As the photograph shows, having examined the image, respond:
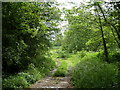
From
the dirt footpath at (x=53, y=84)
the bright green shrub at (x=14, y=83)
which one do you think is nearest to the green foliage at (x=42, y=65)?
the dirt footpath at (x=53, y=84)

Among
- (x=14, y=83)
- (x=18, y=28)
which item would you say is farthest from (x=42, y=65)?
(x=14, y=83)

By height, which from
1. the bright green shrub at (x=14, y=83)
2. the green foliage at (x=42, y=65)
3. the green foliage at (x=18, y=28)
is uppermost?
the green foliage at (x=18, y=28)

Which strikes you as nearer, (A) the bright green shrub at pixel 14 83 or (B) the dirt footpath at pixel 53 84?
(A) the bright green shrub at pixel 14 83

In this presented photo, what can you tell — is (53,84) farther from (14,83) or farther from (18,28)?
(18,28)

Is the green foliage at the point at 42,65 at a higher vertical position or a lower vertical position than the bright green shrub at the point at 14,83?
lower

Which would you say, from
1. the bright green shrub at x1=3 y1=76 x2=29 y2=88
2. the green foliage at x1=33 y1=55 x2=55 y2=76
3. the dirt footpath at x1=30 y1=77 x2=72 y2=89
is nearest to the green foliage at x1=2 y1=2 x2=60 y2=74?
the green foliage at x1=33 y1=55 x2=55 y2=76

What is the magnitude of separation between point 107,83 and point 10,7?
569 centimetres

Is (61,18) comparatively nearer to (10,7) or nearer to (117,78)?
(10,7)

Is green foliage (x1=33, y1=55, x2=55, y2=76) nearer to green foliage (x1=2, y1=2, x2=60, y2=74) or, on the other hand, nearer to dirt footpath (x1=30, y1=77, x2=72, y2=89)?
green foliage (x1=2, y1=2, x2=60, y2=74)

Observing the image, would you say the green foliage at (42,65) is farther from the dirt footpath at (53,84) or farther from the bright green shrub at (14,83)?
the bright green shrub at (14,83)

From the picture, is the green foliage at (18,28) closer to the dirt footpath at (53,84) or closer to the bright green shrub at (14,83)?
the bright green shrub at (14,83)

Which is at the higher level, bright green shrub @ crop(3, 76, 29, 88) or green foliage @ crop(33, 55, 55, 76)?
bright green shrub @ crop(3, 76, 29, 88)

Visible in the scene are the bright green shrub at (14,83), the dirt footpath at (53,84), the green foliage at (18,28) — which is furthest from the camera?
the green foliage at (18,28)

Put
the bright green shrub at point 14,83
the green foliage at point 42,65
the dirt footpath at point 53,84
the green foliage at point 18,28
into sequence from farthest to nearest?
the green foliage at point 42,65, the green foliage at point 18,28, the dirt footpath at point 53,84, the bright green shrub at point 14,83
